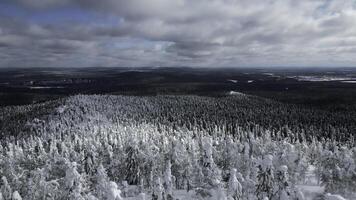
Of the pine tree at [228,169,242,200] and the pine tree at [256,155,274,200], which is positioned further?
the pine tree at [256,155,274,200]

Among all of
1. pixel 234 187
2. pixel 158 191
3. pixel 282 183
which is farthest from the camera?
pixel 282 183

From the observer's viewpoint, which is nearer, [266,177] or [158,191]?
[158,191]

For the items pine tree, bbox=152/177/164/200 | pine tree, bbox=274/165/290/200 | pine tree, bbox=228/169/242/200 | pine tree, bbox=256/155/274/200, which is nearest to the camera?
pine tree, bbox=228/169/242/200

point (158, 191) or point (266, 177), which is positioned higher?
point (266, 177)

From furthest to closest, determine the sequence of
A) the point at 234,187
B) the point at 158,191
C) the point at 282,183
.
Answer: the point at 282,183, the point at 158,191, the point at 234,187

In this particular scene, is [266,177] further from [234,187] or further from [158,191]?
[158,191]

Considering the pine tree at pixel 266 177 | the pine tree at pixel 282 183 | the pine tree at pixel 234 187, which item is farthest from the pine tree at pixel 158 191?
the pine tree at pixel 282 183

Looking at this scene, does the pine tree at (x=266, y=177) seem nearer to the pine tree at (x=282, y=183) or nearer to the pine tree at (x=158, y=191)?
the pine tree at (x=282, y=183)

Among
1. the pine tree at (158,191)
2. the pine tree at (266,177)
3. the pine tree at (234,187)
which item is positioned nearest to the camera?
the pine tree at (234,187)

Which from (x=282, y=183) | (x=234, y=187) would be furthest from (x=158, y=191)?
(x=282, y=183)

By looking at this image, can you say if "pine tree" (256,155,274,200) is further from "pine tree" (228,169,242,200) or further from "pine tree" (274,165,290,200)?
"pine tree" (228,169,242,200)

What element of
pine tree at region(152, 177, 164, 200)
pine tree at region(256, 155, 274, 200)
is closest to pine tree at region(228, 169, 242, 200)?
pine tree at region(256, 155, 274, 200)

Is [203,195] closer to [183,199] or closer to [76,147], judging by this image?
[183,199]
